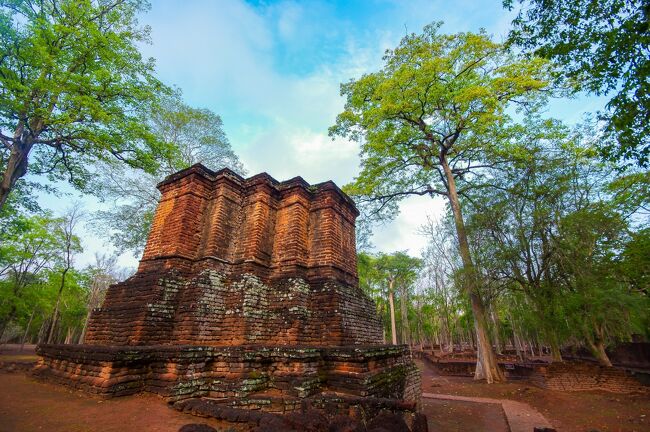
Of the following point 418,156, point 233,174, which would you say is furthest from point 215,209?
point 418,156

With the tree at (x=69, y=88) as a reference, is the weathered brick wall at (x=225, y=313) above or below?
below

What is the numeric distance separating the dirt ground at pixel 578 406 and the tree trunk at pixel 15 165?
507 inches

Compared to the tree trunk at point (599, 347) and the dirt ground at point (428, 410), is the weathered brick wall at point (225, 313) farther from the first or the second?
the tree trunk at point (599, 347)

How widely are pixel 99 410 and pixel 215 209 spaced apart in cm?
452

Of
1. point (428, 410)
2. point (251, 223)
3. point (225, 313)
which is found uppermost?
point (251, 223)

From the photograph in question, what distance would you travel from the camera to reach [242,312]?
6266 mm

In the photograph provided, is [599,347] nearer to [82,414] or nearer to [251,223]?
[251,223]

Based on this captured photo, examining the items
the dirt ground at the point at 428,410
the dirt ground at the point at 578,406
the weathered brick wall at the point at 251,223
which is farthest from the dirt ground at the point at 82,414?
the dirt ground at the point at 578,406

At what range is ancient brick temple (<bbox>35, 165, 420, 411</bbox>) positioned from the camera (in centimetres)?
472

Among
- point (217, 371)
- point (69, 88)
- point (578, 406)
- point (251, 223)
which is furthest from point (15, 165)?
point (578, 406)

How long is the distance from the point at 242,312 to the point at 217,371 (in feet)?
4.78

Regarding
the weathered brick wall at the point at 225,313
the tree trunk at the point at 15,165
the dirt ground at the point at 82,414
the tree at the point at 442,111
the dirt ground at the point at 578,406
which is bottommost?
the dirt ground at the point at 578,406

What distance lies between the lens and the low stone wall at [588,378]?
1029cm

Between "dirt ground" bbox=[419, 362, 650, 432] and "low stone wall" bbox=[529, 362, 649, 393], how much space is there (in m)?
0.59
